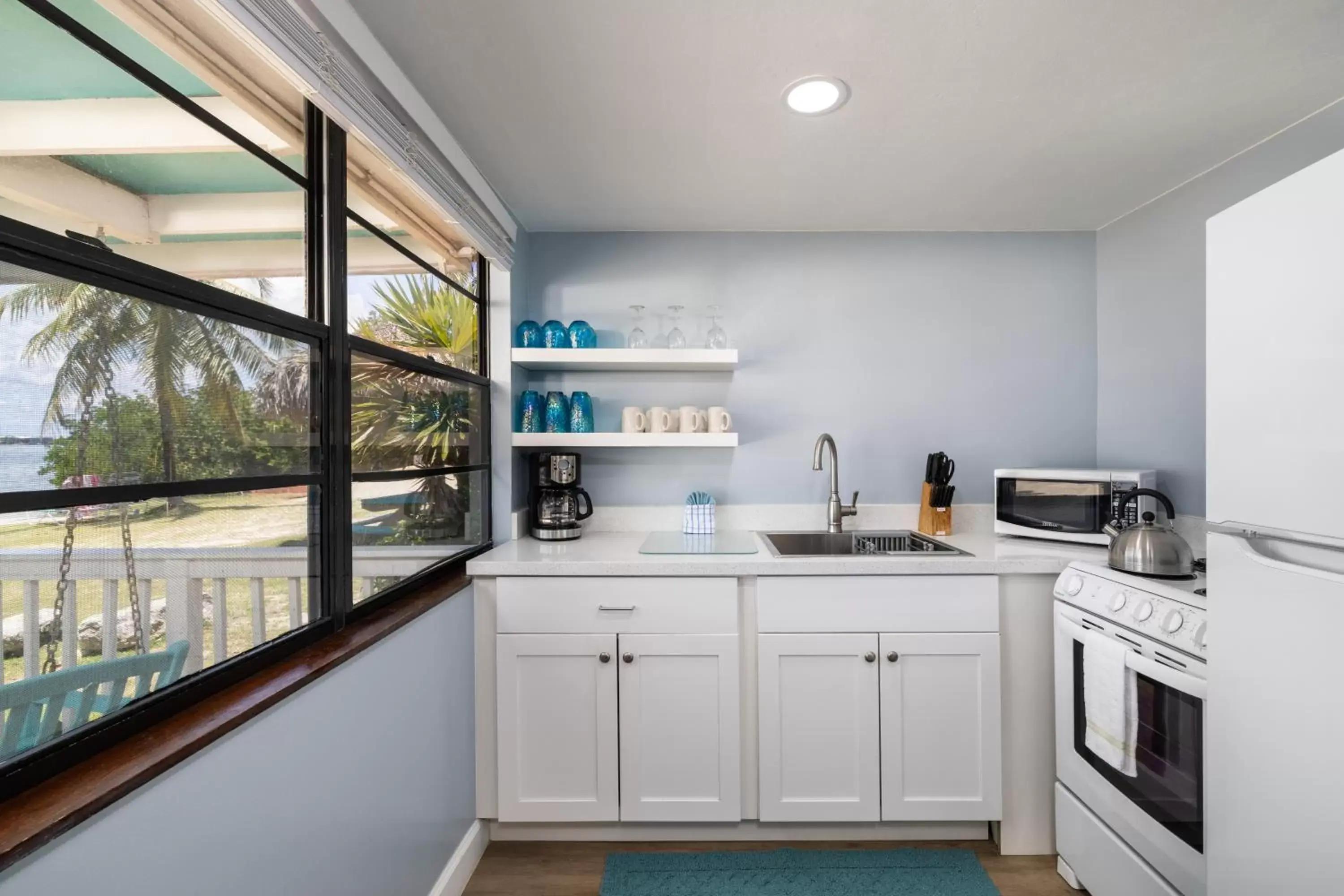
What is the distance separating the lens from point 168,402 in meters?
0.92

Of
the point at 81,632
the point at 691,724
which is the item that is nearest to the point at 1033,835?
the point at 691,724

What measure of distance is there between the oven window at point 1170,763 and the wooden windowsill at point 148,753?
186 cm

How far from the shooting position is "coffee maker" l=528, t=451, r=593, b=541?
2.36m

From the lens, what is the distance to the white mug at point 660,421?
97.0 inches

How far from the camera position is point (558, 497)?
2.38 meters

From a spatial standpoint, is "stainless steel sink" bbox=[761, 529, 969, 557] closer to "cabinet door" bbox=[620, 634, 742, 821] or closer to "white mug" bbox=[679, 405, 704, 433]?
"white mug" bbox=[679, 405, 704, 433]

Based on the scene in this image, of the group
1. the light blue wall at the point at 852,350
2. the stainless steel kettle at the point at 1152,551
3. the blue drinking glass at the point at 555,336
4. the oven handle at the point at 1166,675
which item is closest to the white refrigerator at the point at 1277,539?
the oven handle at the point at 1166,675

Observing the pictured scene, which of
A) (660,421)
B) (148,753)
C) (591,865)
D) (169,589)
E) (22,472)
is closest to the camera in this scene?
(22,472)

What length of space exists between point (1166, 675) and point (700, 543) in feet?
4.46

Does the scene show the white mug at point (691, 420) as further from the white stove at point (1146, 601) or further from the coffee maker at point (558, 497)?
the white stove at point (1146, 601)

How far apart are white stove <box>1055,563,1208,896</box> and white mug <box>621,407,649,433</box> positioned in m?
1.54

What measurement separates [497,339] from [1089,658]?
86.6 inches

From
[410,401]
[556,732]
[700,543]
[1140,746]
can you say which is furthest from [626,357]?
[1140,746]

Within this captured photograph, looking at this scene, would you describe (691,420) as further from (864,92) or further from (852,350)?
(864,92)
